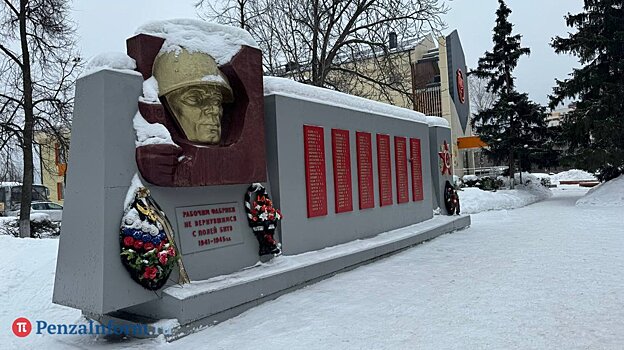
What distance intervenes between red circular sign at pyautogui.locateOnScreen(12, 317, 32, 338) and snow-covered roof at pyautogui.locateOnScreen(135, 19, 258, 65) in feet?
10.7

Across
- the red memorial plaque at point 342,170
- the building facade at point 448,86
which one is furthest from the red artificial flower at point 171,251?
the building facade at point 448,86

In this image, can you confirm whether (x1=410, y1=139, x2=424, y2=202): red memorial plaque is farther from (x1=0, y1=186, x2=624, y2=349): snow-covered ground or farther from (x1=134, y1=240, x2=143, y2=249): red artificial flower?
(x1=134, y1=240, x2=143, y2=249): red artificial flower

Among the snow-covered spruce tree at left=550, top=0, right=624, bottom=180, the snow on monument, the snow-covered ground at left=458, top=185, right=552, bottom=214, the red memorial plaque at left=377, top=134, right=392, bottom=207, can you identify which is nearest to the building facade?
the snow-covered ground at left=458, top=185, right=552, bottom=214

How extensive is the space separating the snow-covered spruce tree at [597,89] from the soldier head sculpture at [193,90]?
1574 centimetres

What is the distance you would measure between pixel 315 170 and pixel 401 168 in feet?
10.5

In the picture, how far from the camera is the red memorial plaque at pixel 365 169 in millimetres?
8242

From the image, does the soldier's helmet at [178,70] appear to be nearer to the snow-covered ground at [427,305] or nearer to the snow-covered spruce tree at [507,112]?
the snow-covered ground at [427,305]

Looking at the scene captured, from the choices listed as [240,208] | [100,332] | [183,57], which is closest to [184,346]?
[100,332]

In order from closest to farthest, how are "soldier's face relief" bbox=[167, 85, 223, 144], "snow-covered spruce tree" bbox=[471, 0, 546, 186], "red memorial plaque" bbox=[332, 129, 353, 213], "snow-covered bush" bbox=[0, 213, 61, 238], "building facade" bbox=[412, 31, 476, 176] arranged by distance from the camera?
"soldier's face relief" bbox=[167, 85, 223, 144] → "red memorial plaque" bbox=[332, 129, 353, 213] → "snow-covered bush" bbox=[0, 213, 61, 238] → "snow-covered spruce tree" bbox=[471, 0, 546, 186] → "building facade" bbox=[412, 31, 476, 176]

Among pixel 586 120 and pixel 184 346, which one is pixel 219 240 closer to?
pixel 184 346

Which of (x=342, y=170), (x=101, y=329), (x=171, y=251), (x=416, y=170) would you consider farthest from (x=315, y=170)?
(x=416, y=170)

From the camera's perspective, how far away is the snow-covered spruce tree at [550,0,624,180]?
16859 millimetres

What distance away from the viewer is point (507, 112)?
2186cm

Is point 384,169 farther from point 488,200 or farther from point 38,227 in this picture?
point 38,227
